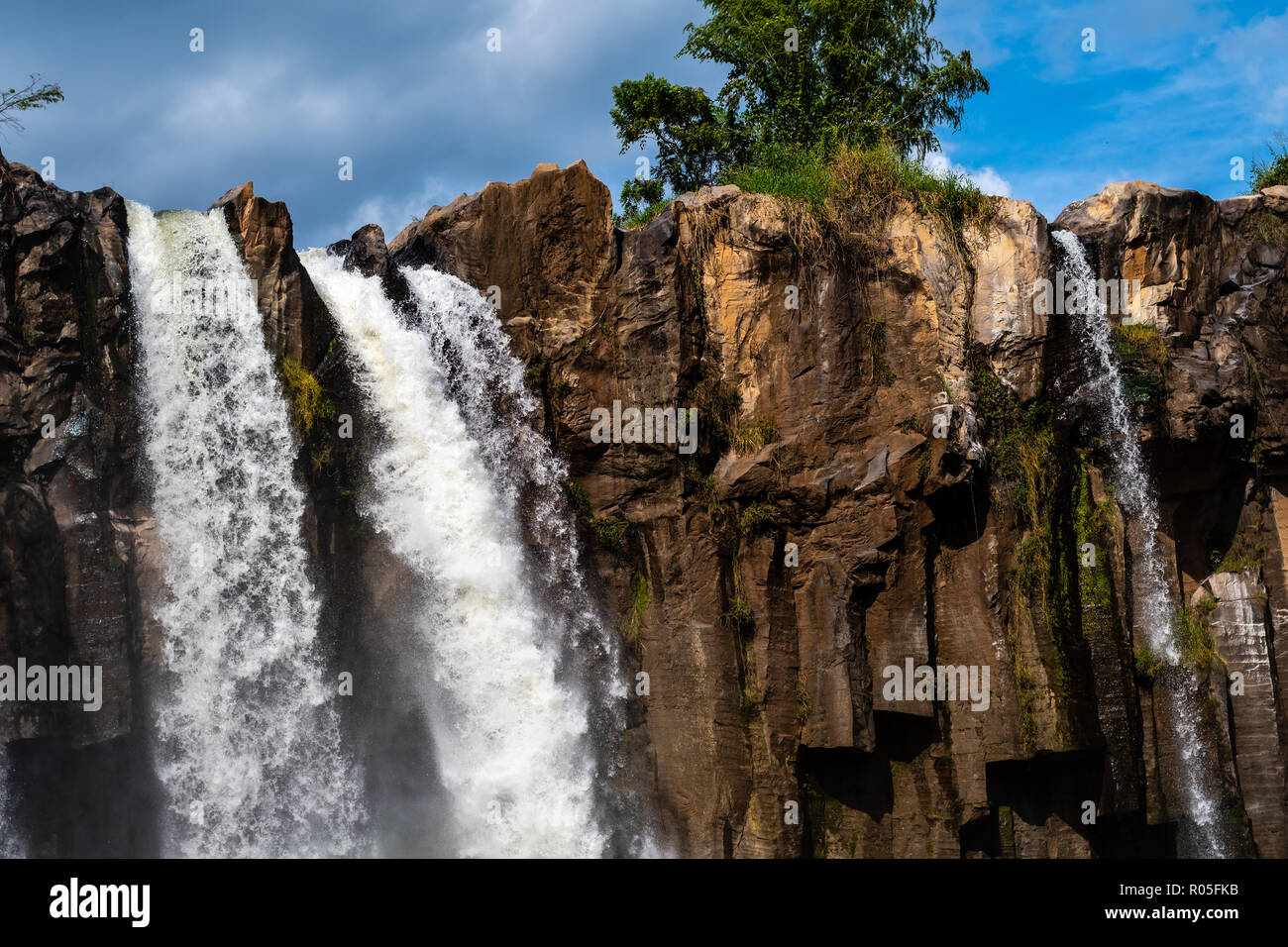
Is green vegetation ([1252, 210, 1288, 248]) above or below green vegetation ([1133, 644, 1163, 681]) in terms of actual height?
above

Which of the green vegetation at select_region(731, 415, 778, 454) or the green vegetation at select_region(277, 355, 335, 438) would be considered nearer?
Answer: the green vegetation at select_region(277, 355, 335, 438)

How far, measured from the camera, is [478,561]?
14.9 meters

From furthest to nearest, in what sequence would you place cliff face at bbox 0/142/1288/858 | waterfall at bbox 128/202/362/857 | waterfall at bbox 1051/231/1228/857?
waterfall at bbox 1051/231/1228/857 < cliff face at bbox 0/142/1288/858 < waterfall at bbox 128/202/362/857

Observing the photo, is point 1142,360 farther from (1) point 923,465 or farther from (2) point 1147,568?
(1) point 923,465

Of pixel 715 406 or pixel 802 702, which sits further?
pixel 715 406

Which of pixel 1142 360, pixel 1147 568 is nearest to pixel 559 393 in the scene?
pixel 1142 360

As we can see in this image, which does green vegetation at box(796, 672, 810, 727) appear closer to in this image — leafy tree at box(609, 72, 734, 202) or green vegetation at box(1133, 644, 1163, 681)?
green vegetation at box(1133, 644, 1163, 681)

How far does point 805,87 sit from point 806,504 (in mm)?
11732

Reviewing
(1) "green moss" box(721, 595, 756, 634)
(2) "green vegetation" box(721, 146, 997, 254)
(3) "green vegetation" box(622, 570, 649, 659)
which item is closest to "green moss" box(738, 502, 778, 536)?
(1) "green moss" box(721, 595, 756, 634)

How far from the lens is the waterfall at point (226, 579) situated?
1310 centimetres

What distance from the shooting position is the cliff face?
13.5 m

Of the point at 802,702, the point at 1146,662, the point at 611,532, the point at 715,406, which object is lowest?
the point at 802,702

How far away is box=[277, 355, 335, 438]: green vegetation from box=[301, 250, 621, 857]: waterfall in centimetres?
84
